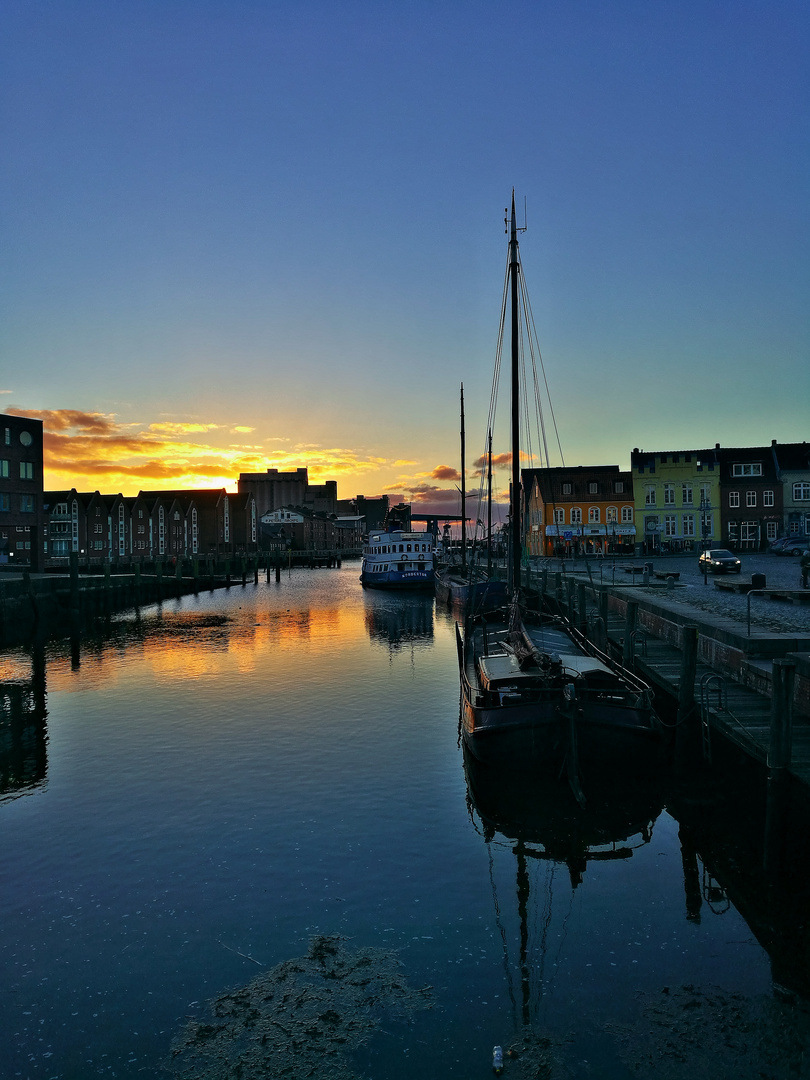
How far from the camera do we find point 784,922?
9578 millimetres

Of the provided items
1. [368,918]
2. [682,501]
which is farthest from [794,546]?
[368,918]

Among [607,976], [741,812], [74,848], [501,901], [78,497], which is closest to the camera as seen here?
[607,976]

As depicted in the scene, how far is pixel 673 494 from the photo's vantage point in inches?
2963

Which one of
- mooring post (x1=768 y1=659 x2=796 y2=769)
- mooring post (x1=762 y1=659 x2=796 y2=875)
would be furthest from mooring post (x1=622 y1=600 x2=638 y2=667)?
mooring post (x1=768 y1=659 x2=796 y2=769)

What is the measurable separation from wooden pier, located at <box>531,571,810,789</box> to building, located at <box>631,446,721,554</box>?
50.3 m

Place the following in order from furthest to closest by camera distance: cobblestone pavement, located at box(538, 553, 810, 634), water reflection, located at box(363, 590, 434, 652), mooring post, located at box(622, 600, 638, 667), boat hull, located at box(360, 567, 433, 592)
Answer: boat hull, located at box(360, 567, 433, 592)
water reflection, located at box(363, 590, 434, 652)
mooring post, located at box(622, 600, 638, 667)
cobblestone pavement, located at box(538, 553, 810, 634)

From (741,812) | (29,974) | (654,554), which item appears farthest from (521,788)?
(654,554)

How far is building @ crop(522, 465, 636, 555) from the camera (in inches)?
2958

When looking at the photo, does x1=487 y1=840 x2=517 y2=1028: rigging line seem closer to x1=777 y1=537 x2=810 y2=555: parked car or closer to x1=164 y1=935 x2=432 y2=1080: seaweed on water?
x1=164 y1=935 x2=432 y2=1080: seaweed on water

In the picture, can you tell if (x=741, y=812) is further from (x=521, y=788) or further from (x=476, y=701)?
(x=476, y=701)

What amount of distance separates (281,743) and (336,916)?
8961 mm

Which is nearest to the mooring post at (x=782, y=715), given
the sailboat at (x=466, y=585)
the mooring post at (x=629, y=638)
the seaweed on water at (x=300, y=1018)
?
the seaweed on water at (x=300, y=1018)

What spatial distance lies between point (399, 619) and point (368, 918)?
38.4m

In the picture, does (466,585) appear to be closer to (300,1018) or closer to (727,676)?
(727,676)
